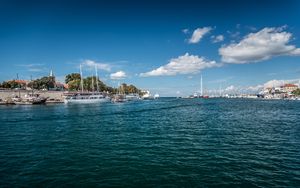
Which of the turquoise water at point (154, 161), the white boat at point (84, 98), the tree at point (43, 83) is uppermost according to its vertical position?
the tree at point (43, 83)

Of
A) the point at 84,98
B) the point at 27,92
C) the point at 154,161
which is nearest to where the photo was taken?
the point at 154,161

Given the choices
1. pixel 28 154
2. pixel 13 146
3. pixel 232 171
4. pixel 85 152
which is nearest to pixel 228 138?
pixel 232 171

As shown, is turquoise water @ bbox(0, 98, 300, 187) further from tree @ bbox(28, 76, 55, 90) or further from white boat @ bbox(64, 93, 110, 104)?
tree @ bbox(28, 76, 55, 90)

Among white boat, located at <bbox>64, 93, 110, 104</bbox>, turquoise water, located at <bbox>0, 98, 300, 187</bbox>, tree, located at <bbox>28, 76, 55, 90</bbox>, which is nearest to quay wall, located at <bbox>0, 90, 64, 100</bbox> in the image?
tree, located at <bbox>28, 76, 55, 90</bbox>

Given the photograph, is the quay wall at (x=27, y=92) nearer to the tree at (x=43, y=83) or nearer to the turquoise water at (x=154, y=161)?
the tree at (x=43, y=83)

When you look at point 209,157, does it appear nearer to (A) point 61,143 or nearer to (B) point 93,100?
(A) point 61,143

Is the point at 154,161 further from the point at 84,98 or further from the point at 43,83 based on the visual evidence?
the point at 43,83

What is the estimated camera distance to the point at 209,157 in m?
23.2

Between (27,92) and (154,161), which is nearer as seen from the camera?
(154,161)

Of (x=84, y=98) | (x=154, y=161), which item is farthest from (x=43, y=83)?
(x=154, y=161)

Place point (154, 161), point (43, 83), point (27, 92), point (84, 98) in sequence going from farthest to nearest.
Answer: point (43, 83)
point (27, 92)
point (84, 98)
point (154, 161)

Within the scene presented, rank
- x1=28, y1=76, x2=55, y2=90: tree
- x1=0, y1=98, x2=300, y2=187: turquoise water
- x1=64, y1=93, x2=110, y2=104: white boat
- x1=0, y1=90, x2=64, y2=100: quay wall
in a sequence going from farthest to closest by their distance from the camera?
x1=28, y1=76, x2=55, y2=90: tree < x1=64, y1=93, x2=110, y2=104: white boat < x1=0, y1=90, x2=64, y2=100: quay wall < x1=0, y1=98, x2=300, y2=187: turquoise water

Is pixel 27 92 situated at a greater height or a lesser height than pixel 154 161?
greater

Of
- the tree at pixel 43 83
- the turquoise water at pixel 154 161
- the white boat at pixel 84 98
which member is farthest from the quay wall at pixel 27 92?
the turquoise water at pixel 154 161
